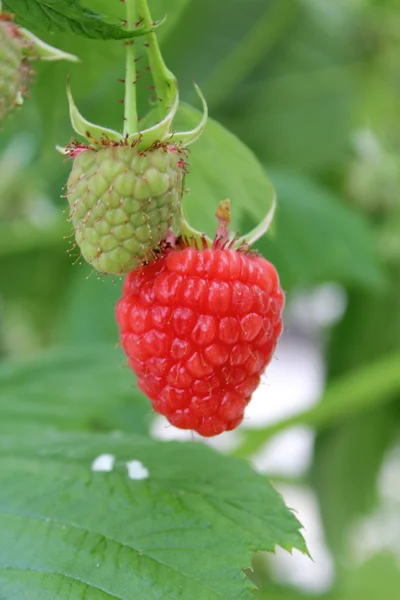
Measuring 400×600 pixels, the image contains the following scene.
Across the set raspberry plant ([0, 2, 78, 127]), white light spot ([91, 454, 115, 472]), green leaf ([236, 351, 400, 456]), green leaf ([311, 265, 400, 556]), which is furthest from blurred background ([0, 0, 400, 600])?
raspberry plant ([0, 2, 78, 127])

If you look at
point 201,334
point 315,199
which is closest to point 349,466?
point 315,199

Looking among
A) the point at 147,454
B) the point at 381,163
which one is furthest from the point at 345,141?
the point at 147,454

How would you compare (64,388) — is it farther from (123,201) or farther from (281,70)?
(281,70)

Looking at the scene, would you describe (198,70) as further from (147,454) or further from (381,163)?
(147,454)

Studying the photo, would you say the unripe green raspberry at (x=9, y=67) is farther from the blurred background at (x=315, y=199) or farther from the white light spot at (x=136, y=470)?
the blurred background at (x=315, y=199)

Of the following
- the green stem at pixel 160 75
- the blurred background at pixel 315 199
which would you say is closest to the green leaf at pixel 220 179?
the green stem at pixel 160 75
